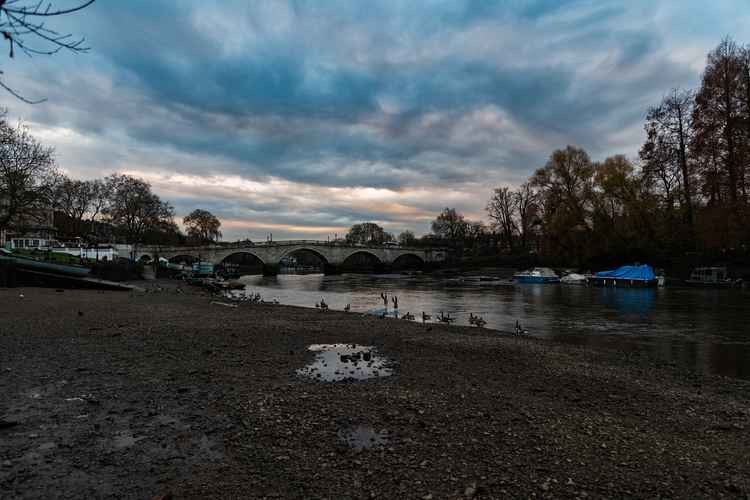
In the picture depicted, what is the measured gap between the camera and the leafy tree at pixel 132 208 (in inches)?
2552

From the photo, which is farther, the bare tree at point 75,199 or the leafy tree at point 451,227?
the leafy tree at point 451,227

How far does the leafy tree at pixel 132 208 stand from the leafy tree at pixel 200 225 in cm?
4160

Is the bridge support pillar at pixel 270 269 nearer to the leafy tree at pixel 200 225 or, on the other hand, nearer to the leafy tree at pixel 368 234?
the leafy tree at pixel 200 225

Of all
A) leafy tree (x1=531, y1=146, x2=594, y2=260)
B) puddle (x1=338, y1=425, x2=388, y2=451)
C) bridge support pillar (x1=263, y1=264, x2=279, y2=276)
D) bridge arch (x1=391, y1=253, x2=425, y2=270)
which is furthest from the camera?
bridge arch (x1=391, y1=253, x2=425, y2=270)

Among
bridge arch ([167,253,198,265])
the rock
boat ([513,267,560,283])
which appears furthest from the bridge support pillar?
the rock

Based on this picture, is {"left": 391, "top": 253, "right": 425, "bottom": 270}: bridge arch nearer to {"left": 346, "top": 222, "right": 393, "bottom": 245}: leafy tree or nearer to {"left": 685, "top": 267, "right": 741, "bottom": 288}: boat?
{"left": 346, "top": 222, "right": 393, "bottom": 245}: leafy tree

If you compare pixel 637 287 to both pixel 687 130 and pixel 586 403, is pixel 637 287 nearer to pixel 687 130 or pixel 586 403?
pixel 687 130

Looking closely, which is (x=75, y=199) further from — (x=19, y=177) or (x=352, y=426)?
(x=352, y=426)

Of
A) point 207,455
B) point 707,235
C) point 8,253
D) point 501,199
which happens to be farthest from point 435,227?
point 207,455

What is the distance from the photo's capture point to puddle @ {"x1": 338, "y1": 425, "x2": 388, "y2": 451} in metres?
4.83

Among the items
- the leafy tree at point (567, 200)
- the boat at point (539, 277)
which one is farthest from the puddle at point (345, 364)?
the leafy tree at point (567, 200)

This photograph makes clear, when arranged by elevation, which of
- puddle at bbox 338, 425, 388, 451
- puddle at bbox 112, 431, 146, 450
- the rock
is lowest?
puddle at bbox 338, 425, 388, 451

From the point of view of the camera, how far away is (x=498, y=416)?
19.0 ft

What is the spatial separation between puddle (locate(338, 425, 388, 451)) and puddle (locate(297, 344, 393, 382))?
2.46m
